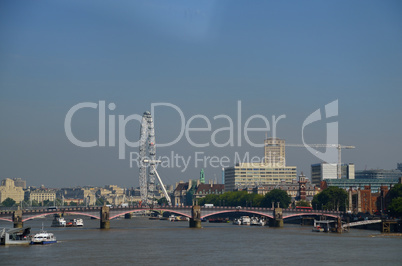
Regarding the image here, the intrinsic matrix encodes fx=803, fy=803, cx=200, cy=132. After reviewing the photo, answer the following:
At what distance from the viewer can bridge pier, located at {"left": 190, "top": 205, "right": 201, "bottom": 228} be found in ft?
390

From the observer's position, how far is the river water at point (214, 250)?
6384cm

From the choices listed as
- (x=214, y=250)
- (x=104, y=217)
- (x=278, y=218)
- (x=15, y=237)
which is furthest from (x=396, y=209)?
(x=15, y=237)

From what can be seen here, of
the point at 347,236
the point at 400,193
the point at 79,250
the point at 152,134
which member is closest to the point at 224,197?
the point at 152,134

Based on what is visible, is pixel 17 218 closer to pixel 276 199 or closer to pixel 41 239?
pixel 41 239

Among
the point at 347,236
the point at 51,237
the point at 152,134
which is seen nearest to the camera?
the point at 51,237

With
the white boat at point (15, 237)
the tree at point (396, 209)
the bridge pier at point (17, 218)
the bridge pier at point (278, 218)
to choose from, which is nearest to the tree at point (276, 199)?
the bridge pier at point (278, 218)

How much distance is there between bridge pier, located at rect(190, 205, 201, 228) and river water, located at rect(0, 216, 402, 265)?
25.9 meters

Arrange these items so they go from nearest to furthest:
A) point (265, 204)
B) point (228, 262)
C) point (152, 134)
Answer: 1. point (228, 262)
2. point (265, 204)
3. point (152, 134)

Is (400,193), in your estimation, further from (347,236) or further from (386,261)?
(386,261)

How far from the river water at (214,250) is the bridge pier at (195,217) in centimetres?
2585

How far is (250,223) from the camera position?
5084 inches

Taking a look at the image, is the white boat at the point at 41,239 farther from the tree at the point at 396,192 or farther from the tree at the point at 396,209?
the tree at the point at 396,192

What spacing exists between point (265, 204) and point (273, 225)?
119ft

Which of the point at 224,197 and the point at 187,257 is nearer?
the point at 187,257
